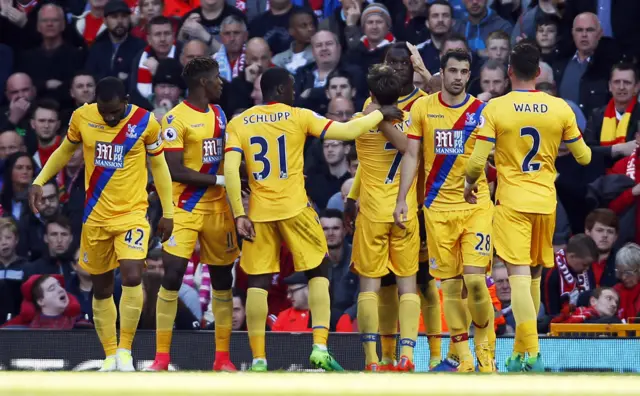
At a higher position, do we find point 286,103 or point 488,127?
point 286,103

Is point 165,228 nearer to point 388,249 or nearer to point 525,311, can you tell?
point 388,249

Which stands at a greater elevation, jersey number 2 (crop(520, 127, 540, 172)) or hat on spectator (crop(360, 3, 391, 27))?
hat on spectator (crop(360, 3, 391, 27))

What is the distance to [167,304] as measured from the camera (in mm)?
13141

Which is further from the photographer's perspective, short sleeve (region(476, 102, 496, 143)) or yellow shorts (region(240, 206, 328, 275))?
yellow shorts (region(240, 206, 328, 275))

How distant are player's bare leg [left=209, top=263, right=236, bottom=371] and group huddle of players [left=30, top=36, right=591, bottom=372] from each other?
0.01 m

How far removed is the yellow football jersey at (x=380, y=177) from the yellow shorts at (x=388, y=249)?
9 cm

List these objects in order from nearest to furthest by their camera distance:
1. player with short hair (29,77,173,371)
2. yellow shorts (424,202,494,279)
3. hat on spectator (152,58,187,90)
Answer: yellow shorts (424,202,494,279), player with short hair (29,77,173,371), hat on spectator (152,58,187,90)

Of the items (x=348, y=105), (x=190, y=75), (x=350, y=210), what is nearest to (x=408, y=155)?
(x=350, y=210)

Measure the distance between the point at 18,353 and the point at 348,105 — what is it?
14.9ft

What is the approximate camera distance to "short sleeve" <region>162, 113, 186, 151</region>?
1302cm

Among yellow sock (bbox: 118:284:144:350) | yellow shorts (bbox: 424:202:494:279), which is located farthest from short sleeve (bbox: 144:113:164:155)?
yellow shorts (bbox: 424:202:494:279)

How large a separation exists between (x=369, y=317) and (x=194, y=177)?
189 cm

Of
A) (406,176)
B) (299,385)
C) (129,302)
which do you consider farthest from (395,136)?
(299,385)

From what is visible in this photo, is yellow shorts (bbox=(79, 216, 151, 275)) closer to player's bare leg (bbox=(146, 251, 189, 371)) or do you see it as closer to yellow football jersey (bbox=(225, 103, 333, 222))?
player's bare leg (bbox=(146, 251, 189, 371))
